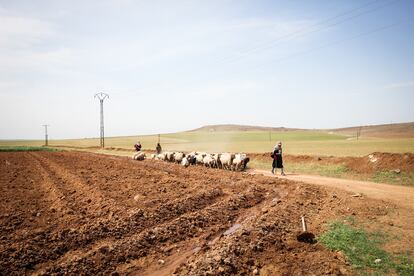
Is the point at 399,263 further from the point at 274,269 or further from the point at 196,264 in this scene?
the point at 196,264

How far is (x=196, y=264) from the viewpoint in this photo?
22.9ft

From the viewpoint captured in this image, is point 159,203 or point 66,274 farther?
point 159,203

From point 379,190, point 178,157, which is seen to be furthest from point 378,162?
point 178,157

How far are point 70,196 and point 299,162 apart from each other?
19.8 m

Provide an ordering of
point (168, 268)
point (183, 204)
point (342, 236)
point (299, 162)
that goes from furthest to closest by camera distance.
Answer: point (299, 162) < point (183, 204) < point (342, 236) < point (168, 268)

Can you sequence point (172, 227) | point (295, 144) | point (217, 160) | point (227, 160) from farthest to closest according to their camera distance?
point (295, 144) → point (217, 160) → point (227, 160) → point (172, 227)

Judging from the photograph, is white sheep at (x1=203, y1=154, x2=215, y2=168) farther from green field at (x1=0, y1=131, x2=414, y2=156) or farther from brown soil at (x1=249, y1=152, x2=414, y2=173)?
green field at (x1=0, y1=131, x2=414, y2=156)

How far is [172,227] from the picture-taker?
31.7 ft

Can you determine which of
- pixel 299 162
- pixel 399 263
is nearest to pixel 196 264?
pixel 399 263

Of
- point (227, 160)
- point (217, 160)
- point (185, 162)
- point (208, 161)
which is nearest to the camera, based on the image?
point (227, 160)

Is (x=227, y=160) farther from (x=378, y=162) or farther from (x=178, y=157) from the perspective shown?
(x=378, y=162)

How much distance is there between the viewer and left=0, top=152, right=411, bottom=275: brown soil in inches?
285

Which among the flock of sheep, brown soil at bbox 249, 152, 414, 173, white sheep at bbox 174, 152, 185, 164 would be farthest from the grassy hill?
white sheep at bbox 174, 152, 185, 164

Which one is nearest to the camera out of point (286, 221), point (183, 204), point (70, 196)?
point (286, 221)
